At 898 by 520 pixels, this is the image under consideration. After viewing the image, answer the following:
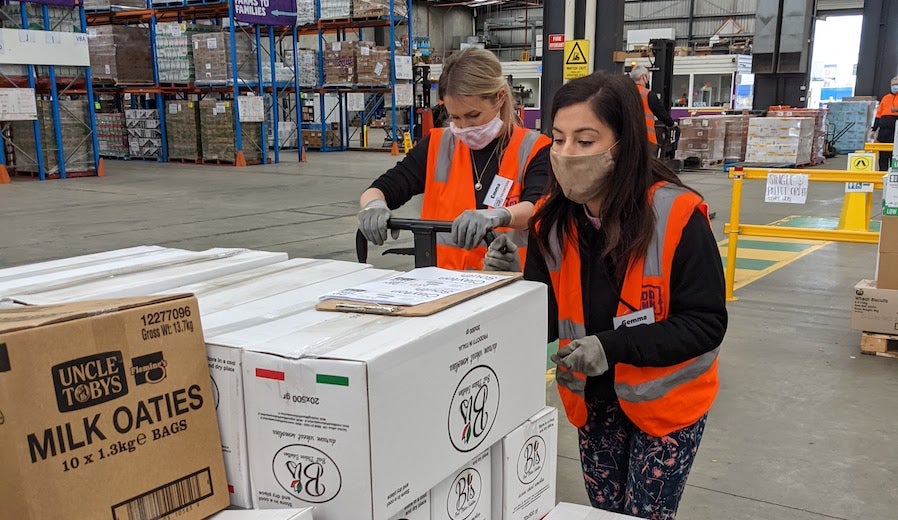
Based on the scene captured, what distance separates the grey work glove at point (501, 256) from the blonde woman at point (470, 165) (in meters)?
0.37

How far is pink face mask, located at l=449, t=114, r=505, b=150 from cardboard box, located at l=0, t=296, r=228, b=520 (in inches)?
63.0

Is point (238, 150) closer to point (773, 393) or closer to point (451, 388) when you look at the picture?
point (773, 393)

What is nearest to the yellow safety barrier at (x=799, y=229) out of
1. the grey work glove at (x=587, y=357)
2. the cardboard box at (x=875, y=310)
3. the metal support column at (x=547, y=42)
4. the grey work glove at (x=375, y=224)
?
the cardboard box at (x=875, y=310)

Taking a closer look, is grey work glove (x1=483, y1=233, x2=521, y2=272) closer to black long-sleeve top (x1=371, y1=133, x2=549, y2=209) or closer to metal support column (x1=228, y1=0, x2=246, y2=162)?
black long-sleeve top (x1=371, y1=133, x2=549, y2=209)

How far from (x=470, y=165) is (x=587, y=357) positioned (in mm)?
1222

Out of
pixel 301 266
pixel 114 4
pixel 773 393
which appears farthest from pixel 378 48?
pixel 301 266

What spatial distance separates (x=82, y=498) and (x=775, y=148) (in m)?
15.2

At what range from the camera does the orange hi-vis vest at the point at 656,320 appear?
176 centimetres

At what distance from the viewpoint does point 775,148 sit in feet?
47.4

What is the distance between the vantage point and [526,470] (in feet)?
5.33

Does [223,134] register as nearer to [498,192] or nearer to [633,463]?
[498,192]

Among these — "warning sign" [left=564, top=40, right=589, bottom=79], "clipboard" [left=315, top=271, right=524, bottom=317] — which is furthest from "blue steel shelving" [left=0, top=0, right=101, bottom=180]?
"clipboard" [left=315, top=271, right=524, bottom=317]

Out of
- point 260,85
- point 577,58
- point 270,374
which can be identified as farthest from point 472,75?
point 260,85

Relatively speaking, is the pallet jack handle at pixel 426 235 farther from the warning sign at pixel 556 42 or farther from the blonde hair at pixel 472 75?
the warning sign at pixel 556 42
